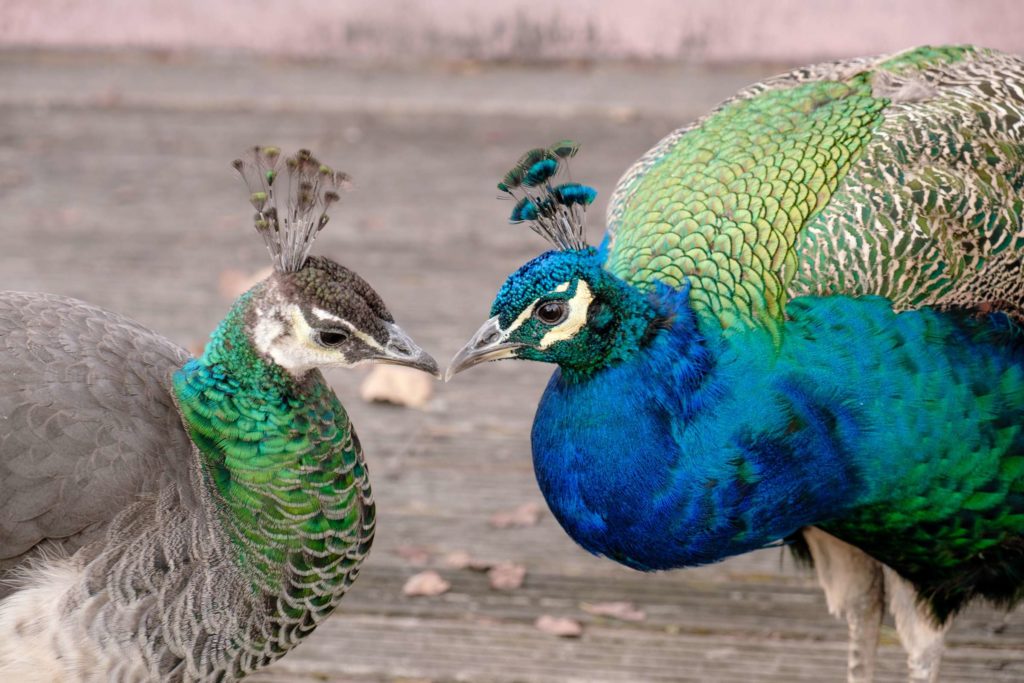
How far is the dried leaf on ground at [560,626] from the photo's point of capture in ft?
9.89

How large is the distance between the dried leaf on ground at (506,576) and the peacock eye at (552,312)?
1.13 meters

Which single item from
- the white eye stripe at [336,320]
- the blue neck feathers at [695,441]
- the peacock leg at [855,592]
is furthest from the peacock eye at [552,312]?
the peacock leg at [855,592]

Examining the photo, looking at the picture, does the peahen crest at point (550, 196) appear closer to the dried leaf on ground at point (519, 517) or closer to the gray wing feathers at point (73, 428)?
the gray wing feathers at point (73, 428)

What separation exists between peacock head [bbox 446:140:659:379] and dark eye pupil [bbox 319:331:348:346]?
19cm

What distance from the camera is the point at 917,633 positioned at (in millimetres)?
2680

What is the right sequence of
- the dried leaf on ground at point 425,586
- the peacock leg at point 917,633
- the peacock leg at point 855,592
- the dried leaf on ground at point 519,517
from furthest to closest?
the dried leaf on ground at point 519,517 < the dried leaf on ground at point 425,586 < the peacock leg at point 855,592 < the peacock leg at point 917,633

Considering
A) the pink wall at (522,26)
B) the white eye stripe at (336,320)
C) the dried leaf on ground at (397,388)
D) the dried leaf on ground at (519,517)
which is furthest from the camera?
the pink wall at (522,26)

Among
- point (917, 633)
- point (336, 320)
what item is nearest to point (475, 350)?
point (336, 320)

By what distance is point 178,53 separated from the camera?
730 centimetres

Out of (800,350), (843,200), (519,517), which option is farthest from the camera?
(519,517)

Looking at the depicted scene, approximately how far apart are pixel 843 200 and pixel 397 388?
193cm

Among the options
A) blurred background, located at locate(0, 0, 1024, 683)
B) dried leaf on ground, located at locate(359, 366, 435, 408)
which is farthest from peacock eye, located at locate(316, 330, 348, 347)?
dried leaf on ground, located at locate(359, 366, 435, 408)

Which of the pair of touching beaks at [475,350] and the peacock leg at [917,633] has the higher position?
the pair of touching beaks at [475,350]

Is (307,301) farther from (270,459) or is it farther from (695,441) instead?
(695,441)
